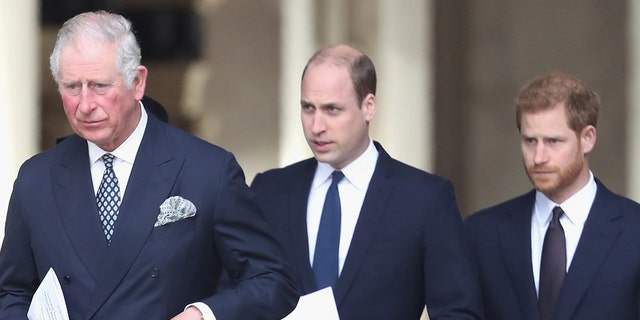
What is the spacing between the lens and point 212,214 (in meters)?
4.06

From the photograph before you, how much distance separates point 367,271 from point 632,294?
78cm

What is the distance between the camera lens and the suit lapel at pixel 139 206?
3.98m

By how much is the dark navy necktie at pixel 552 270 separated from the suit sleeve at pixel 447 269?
0.69ft

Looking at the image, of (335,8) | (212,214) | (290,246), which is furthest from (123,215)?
(335,8)

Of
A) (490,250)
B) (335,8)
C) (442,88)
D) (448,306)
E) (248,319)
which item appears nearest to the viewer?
(248,319)

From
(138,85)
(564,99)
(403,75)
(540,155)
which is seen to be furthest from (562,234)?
(403,75)

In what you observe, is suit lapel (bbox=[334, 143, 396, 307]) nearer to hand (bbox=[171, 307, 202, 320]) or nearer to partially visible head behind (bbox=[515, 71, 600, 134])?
partially visible head behind (bbox=[515, 71, 600, 134])

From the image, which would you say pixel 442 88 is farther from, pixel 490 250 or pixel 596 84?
pixel 490 250

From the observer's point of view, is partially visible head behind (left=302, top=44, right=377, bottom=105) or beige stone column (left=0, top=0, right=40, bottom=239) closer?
partially visible head behind (left=302, top=44, right=377, bottom=105)

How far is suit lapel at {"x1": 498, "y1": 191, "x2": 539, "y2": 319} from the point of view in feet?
16.3

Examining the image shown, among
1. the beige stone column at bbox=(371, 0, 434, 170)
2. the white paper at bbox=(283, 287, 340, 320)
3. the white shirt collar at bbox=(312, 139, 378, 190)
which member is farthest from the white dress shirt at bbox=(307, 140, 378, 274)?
the beige stone column at bbox=(371, 0, 434, 170)

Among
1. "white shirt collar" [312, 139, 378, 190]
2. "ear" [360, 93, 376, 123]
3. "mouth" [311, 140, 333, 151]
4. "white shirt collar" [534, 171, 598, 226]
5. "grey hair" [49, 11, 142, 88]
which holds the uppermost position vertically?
"grey hair" [49, 11, 142, 88]

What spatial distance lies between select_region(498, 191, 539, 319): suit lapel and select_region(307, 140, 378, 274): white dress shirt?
0.46m

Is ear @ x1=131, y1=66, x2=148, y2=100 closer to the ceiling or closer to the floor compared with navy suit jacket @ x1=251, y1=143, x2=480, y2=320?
closer to the ceiling
